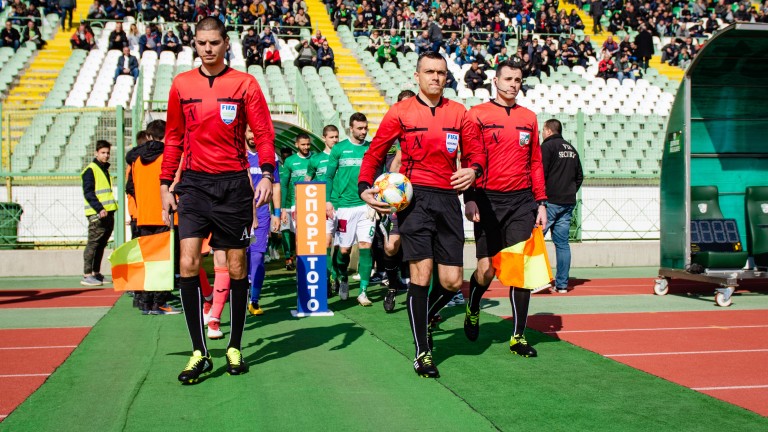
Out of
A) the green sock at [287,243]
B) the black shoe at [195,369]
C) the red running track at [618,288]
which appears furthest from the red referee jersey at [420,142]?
the green sock at [287,243]

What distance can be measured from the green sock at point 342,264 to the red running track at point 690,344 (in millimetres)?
2646

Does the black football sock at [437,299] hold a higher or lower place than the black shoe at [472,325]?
higher

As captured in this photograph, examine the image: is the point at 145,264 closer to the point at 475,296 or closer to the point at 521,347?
the point at 475,296

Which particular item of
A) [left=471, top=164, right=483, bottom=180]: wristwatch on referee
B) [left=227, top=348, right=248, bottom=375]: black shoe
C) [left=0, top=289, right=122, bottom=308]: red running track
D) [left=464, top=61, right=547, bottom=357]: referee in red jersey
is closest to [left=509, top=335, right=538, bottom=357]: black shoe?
[left=464, top=61, right=547, bottom=357]: referee in red jersey

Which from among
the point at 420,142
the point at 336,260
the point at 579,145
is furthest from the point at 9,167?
the point at 420,142

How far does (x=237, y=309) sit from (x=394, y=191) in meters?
1.45

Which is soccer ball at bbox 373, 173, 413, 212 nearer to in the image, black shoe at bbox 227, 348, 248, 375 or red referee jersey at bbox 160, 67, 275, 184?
red referee jersey at bbox 160, 67, 275, 184

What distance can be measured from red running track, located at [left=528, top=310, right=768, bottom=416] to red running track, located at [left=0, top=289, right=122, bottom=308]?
5.71 m

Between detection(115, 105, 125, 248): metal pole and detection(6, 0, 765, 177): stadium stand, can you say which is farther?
detection(6, 0, 765, 177): stadium stand

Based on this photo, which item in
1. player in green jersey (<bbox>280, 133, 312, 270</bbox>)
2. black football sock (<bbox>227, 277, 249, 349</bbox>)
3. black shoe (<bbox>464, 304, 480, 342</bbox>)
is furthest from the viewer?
player in green jersey (<bbox>280, 133, 312, 270</bbox>)

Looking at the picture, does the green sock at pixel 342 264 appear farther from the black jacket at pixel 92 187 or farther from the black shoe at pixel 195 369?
the black shoe at pixel 195 369

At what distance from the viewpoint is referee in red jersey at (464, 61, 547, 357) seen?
682 cm

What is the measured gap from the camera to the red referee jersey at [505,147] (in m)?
6.91

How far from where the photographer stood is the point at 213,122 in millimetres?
5699
